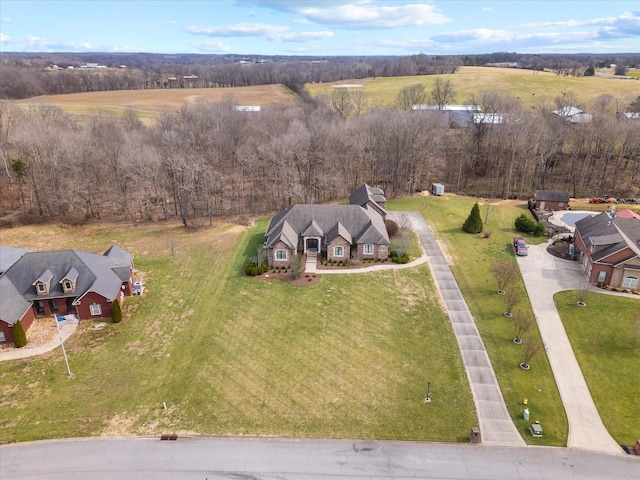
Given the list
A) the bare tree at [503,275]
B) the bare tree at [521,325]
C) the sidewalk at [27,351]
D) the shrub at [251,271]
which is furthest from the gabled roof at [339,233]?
the sidewalk at [27,351]

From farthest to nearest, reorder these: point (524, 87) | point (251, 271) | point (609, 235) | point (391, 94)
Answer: point (391, 94), point (524, 87), point (251, 271), point (609, 235)

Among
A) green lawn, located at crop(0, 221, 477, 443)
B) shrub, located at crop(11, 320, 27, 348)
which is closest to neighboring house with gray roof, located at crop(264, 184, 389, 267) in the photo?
green lawn, located at crop(0, 221, 477, 443)

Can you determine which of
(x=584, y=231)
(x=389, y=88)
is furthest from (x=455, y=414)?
(x=389, y=88)

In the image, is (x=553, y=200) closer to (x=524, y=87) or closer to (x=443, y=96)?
(x=443, y=96)

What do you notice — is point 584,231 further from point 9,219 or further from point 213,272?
point 9,219

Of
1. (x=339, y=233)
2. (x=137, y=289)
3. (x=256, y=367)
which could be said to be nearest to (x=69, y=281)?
(x=137, y=289)

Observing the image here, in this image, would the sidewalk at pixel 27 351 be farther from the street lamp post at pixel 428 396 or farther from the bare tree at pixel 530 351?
the bare tree at pixel 530 351
